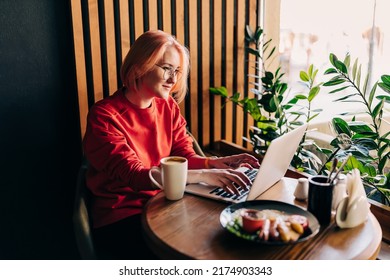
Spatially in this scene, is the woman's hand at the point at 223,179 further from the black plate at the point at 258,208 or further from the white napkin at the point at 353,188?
the white napkin at the point at 353,188

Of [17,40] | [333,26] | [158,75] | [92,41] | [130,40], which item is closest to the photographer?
[158,75]

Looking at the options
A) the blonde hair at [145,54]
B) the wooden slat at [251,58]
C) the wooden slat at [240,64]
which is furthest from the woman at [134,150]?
the wooden slat at [251,58]

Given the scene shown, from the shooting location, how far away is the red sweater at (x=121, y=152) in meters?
1.59

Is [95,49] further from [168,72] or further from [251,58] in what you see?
[251,58]

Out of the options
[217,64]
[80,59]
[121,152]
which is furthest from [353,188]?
[217,64]

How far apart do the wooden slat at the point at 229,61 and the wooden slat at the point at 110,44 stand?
32.3 inches

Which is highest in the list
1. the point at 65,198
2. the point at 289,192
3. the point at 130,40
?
the point at 130,40

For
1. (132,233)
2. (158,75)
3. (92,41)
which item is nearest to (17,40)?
(92,41)

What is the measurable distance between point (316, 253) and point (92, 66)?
1526 mm

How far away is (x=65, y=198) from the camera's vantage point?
2.27 metres

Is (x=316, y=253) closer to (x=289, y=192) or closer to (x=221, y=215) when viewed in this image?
(x=221, y=215)

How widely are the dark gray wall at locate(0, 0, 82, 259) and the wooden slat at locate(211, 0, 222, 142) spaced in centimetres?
94

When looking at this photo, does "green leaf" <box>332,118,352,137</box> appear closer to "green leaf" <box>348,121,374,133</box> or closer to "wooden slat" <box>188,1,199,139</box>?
"green leaf" <box>348,121,374,133</box>
